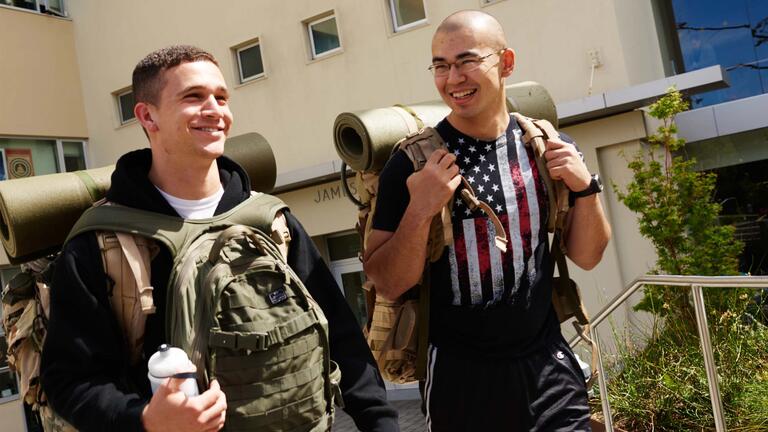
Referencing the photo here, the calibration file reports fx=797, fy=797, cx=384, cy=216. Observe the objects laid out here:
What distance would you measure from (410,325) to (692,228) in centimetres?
712

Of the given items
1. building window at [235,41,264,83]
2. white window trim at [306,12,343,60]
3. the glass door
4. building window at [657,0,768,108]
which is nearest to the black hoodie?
building window at [657,0,768,108]

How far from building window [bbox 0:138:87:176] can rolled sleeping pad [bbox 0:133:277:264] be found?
1328cm

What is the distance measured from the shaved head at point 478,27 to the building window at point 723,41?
29.0 ft

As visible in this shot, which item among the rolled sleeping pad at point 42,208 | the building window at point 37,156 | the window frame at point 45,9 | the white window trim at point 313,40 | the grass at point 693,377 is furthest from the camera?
the window frame at point 45,9

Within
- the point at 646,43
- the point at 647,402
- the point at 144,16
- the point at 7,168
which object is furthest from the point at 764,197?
the point at 7,168

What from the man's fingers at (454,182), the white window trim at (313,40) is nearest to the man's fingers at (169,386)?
the man's fingers at (454,182)

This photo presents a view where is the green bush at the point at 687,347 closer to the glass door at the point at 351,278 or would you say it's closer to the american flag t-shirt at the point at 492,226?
the american flag t-shirt at the point at 492,226

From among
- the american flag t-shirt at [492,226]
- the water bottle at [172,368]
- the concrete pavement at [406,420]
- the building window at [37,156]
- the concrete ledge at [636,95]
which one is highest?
the building window at [37,156]

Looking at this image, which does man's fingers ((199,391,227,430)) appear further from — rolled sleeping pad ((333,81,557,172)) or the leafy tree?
the leafy tree

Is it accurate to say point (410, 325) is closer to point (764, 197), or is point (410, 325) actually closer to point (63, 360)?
point (63, 360)

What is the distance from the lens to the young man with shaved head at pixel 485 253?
2.71m

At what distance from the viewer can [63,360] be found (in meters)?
2.01

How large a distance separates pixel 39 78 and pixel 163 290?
50.2ft

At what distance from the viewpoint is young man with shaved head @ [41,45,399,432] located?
1.92 m
